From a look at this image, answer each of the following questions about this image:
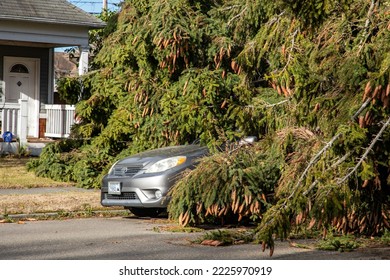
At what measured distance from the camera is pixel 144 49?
16.6 metres

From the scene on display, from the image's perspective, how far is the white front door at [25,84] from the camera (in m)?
27.8

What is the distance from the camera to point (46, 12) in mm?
26859

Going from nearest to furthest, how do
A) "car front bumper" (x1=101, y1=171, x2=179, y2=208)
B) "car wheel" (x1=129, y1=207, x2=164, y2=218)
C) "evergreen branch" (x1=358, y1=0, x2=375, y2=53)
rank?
"evergreen branch" (x1=358, y1=0, x2=375, y2=53), "car front bumper" (x1=101, y1=171, x2=179, y2=208), "car wheel" (x1=129, y1=207, x2=164, y2=218)

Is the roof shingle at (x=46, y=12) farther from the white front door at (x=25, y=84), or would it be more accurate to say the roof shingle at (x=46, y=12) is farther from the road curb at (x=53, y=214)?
the road curb at (x=53, y=214)

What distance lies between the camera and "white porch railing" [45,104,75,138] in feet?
81.6

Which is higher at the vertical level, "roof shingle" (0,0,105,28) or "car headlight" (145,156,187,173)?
"roof shingle" (0,0,105,28)

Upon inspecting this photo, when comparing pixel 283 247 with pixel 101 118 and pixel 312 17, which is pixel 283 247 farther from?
pixel 101 118

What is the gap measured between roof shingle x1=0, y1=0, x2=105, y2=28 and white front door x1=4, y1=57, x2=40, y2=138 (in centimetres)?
203

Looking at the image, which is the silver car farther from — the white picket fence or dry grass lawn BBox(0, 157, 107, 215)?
the white picket fence


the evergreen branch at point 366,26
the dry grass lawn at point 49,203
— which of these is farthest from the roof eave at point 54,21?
the evergreen branch at point 366,26

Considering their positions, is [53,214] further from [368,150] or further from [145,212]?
[368,150]

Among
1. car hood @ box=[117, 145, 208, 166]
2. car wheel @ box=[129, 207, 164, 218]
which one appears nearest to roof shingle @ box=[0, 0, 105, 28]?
car hood @ box=[117, 145, 208, 166]

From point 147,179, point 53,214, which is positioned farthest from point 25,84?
point 147,179

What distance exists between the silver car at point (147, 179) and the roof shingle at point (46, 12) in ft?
42.9
